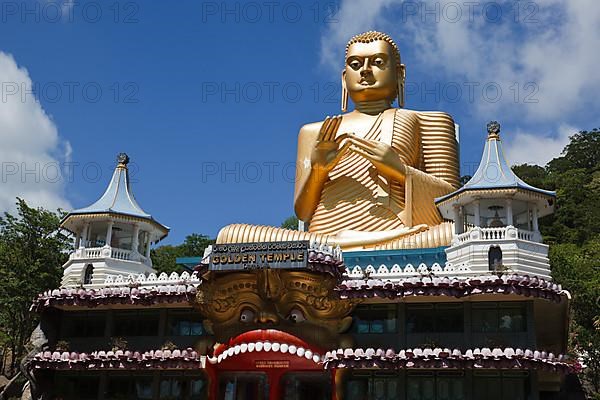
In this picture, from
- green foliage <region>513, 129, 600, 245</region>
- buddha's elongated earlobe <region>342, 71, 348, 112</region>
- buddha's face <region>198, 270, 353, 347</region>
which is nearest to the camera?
buddha's face <region>198, 270, 353, 347</region>

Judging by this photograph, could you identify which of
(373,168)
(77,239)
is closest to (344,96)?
(373,168)

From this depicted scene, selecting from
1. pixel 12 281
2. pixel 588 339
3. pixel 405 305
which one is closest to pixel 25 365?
pixel 12 281

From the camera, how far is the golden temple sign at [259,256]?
20.4m

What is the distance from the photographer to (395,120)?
29.7 meters

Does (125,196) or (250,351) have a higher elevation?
(125,196)

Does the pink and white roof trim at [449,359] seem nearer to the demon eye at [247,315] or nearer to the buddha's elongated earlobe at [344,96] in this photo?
the demon eye at [247,315]

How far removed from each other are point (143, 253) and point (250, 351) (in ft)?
27.4

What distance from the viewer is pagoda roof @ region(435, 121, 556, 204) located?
21.8 meters

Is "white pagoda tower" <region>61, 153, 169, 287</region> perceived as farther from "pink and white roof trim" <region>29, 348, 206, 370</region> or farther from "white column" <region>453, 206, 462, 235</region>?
"white column" <region>453, 206, 462, 235</region>

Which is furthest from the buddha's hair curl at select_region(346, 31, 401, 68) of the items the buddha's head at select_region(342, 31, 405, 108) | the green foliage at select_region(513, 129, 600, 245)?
the green foliage at select_region(513, 129, 600, 245)

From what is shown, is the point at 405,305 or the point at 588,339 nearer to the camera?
the point at 405,305

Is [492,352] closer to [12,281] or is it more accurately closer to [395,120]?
[395,120]

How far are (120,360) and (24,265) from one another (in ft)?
42.6

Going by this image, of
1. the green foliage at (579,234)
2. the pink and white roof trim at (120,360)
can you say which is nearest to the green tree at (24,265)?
the pink and white roof trim at (120,360)
